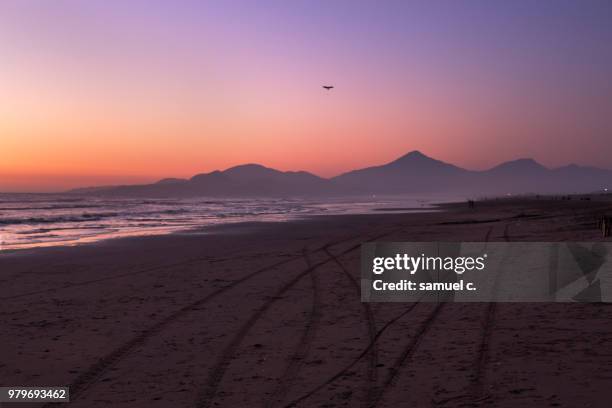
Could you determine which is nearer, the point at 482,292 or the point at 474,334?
the point at 474,334

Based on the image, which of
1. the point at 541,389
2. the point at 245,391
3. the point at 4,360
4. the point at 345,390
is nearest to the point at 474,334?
the point at 541,389

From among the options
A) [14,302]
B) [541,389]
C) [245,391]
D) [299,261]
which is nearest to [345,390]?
[245,391]

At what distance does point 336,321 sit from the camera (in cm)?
837

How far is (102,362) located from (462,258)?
11.1m

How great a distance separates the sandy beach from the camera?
17.7ft

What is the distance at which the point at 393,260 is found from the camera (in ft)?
49.8

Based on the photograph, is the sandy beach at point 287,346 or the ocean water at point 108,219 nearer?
the sandy beach at point 287,346

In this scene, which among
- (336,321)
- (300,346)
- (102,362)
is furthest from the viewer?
(336,321)

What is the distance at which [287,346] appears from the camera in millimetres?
7090

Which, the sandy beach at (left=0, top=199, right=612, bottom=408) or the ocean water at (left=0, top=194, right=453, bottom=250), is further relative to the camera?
the ocean water at (left=0, top=194, right=453, bottom=250)

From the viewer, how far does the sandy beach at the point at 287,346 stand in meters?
5.38

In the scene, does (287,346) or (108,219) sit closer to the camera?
(287,346)

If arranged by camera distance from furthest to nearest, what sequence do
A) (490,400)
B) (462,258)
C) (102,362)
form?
(462,258) < (102,362) < (490,400)

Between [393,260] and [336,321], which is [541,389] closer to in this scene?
[336,321]
